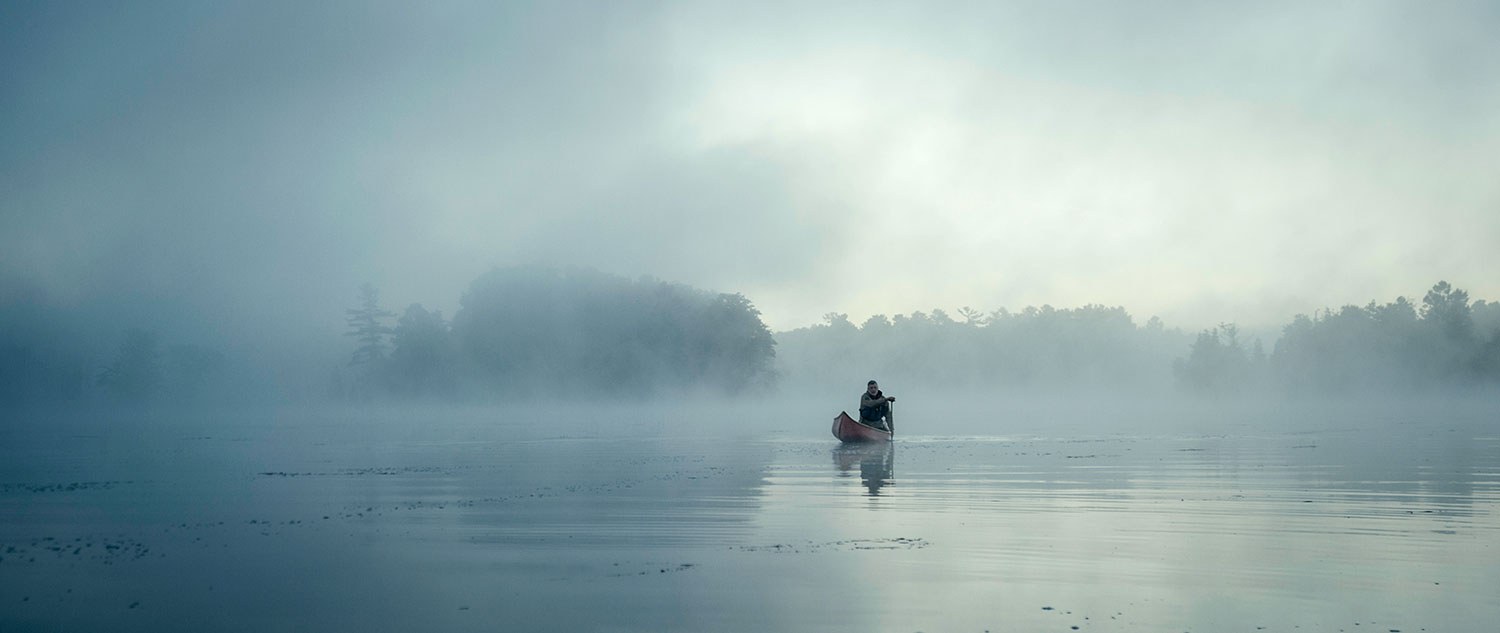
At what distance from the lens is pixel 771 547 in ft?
41.0

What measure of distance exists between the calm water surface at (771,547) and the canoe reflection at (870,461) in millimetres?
278

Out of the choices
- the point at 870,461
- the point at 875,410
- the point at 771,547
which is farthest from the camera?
the point at 875,410

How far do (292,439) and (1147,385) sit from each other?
17679cm

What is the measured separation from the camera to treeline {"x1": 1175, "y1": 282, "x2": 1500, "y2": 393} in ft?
425

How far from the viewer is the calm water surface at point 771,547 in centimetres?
905

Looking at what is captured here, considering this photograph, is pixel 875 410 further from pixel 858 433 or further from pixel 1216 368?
pixel 1216 368

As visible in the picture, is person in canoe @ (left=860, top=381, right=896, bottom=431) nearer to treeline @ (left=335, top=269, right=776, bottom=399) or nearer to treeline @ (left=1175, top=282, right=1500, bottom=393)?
treeline @ (left=335, top=269, right=776, bottom=399)

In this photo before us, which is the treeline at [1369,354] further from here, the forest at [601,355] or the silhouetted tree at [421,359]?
the silhouetted tree at [421,359]

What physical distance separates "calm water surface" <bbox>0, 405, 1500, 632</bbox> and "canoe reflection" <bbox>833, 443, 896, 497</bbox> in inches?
10.9

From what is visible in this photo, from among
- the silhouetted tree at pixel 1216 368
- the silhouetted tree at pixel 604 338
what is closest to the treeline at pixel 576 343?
the silhouetted tree at pixel 604 338

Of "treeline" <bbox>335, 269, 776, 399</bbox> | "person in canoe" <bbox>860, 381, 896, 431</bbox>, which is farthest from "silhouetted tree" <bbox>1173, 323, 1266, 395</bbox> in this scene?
"person in canoe" <bbox>860, 381, 896, 431</bbox>

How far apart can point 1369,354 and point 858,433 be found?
5230 inches

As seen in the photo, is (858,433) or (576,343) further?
(576,343)

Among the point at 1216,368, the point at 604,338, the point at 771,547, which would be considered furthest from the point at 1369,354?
the point at 771,547
